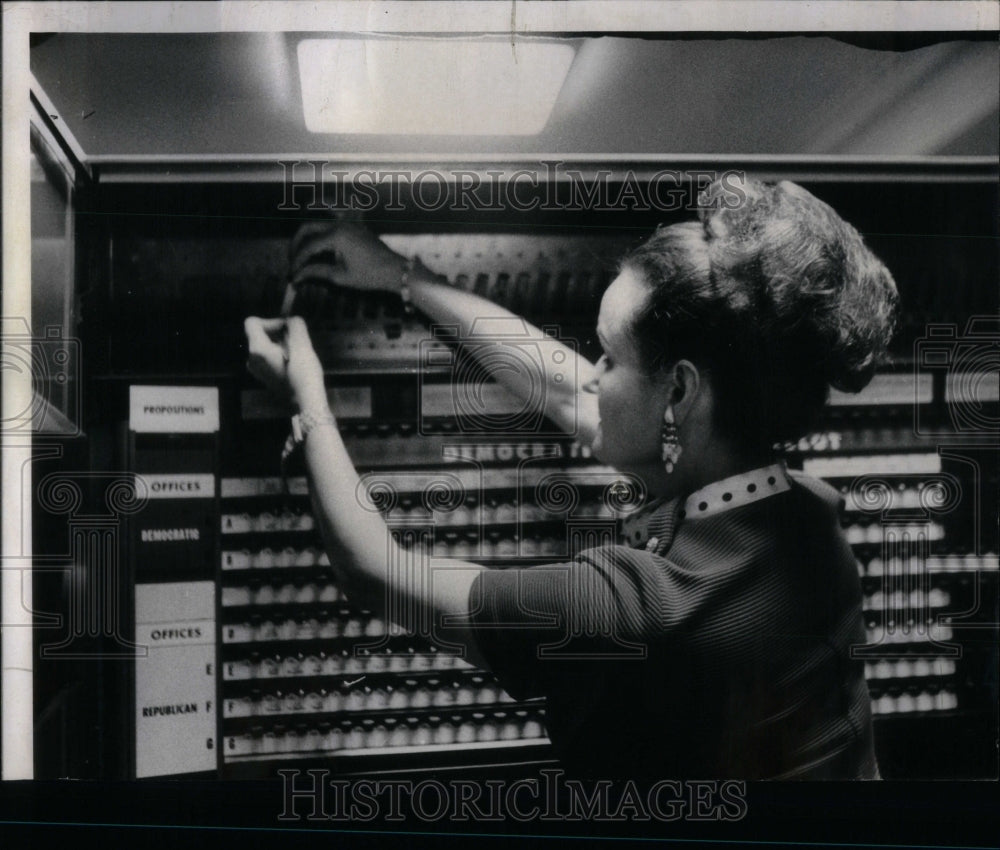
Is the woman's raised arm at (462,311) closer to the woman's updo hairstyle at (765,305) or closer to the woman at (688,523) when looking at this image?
the woman at (688,523)

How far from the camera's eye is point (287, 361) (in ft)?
7.93

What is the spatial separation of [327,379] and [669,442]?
3.42 ft

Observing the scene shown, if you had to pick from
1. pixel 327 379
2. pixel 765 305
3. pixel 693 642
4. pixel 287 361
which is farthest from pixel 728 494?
pixel 287 361

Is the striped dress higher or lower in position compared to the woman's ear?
lower

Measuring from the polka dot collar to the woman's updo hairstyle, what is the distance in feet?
0.33

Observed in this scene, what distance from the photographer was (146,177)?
2412mm

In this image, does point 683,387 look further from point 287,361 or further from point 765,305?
point 287,361

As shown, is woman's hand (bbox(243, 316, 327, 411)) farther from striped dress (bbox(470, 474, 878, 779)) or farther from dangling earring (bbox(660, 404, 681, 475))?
dangling earring (bbox(660, 404, 681, 475))

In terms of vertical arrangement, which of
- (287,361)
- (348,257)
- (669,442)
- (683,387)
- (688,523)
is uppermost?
(348,257)

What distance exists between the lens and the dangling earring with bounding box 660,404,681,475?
2.39 m

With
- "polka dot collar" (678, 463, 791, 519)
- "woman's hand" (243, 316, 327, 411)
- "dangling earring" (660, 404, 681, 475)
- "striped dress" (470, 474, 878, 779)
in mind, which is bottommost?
"striped dress" (470, 474, 878, 779)

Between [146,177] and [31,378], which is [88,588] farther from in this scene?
[146,177]

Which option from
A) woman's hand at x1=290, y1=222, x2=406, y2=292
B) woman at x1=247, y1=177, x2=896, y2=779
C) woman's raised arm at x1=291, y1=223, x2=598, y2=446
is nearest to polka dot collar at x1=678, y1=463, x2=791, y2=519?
woman at x1=247, y1=177, x2=896, y2=779

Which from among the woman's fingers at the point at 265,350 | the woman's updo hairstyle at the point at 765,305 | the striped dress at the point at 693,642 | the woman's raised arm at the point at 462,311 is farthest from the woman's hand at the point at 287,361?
the woman's updo hairstyle at the point at 765,305
